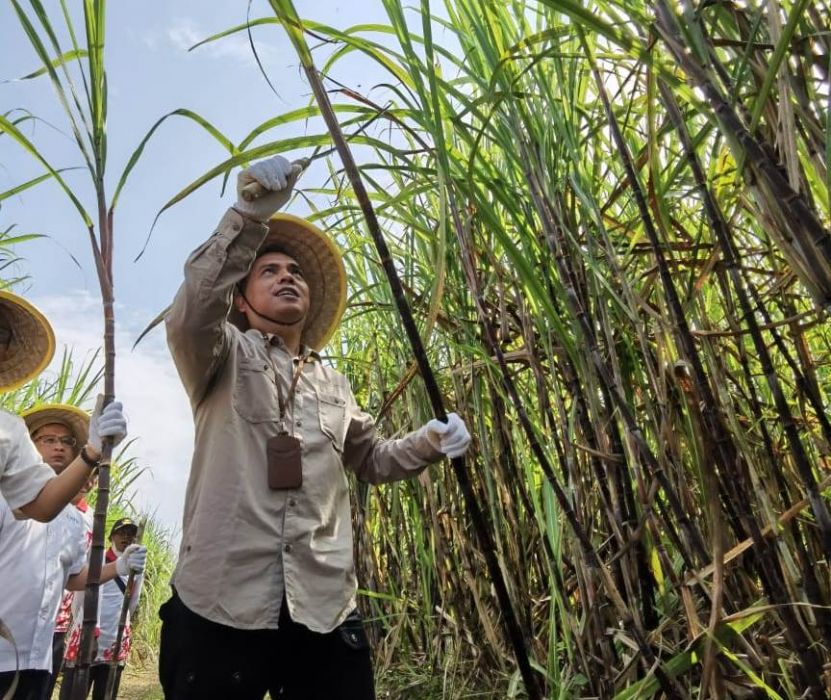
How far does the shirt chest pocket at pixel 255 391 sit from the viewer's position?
1437 millimetres

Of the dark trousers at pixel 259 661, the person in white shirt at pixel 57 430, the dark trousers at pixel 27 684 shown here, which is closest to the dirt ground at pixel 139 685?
the person in white shirt at pixel 57 430

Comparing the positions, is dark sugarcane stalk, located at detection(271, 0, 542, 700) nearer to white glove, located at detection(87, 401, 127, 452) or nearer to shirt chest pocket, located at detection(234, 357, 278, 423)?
shirt chest pocket, located at detection(234, 357, 278, 423)

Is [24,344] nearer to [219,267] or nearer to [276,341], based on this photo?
[276,341]

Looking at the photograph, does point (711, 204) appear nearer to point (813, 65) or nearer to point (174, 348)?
point (813, 65)

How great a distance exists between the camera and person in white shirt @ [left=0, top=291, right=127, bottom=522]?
156 centimetres

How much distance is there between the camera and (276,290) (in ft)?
5.21

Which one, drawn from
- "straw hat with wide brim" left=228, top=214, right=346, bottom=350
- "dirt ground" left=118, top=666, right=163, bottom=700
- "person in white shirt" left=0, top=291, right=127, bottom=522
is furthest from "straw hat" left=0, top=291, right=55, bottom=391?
"dirt ground" left=118, top=666, right=163, bottom=700

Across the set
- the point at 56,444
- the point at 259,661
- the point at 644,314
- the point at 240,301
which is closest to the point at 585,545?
the point at 644,314

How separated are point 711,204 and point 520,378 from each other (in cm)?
85

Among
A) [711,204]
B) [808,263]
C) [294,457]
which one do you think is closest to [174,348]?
[294,457]

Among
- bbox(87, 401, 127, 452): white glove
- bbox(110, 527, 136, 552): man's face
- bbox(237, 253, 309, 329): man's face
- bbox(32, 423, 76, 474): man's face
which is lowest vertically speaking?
bbox(87, 401, 127, 452): white glove

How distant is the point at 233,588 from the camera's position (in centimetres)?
126

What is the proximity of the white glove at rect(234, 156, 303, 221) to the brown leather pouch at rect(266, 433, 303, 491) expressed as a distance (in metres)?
0.43

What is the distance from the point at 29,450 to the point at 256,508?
74 centimetres
